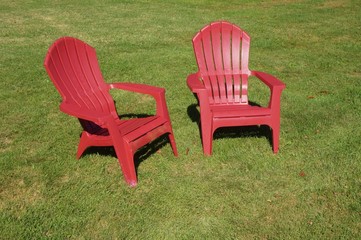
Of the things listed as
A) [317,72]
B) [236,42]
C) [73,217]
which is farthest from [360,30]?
[73,217]

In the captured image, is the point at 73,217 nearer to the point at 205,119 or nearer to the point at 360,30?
the point at 205,119

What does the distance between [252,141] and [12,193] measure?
8.35ft

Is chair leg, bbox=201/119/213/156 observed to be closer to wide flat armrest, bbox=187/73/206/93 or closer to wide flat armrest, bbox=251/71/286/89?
wide flat armrest, bbox=187/73/206/93

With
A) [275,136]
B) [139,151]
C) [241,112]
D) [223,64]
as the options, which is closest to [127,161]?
[139,151]

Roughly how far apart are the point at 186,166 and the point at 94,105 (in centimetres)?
114

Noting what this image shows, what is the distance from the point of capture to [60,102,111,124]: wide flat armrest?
126 inches

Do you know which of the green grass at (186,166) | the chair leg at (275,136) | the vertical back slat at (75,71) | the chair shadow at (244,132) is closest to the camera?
the green grass at (186,166)

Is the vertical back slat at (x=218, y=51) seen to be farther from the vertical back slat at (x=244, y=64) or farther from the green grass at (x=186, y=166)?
the green grass at (x=186, y=166)

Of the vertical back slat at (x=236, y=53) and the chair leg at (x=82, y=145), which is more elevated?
the vertical back slat at (x=236, y=53)

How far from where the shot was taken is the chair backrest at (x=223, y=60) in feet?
15.0

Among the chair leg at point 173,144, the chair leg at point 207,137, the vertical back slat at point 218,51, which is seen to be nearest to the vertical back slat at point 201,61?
the vertical back slat at point 218,51

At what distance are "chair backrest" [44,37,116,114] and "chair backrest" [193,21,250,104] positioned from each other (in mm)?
1214

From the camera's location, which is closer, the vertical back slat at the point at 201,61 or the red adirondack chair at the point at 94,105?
the red adirondack chair at the point at 94,105

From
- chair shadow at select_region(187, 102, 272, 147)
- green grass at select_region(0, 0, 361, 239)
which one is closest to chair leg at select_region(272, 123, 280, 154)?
green grass at select_region(0, 0, 361, 239)
